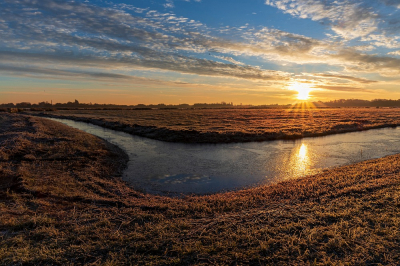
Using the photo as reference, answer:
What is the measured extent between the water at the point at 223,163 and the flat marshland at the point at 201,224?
2.59m

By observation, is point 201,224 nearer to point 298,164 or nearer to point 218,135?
point 298,164

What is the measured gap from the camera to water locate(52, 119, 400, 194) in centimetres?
1461

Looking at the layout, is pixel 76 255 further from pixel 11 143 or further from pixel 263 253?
pixel 11 143

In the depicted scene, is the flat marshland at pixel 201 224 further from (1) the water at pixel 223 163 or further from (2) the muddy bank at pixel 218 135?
(2) the muddy bank at pixel 218 135

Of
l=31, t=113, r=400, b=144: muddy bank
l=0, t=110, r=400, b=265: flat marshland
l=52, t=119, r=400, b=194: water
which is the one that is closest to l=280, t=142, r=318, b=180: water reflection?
l=52, t=119, r=400, b=194: water

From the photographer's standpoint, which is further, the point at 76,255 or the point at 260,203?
the point at 260,203

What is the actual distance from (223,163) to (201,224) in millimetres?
12068

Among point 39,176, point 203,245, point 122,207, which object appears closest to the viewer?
point 203,245

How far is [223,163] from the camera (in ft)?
64.8

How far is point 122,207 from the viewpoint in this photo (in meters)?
9.48

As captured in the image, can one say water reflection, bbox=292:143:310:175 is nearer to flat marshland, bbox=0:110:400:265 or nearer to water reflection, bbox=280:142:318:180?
water reflection, bbox=280:142:318:180

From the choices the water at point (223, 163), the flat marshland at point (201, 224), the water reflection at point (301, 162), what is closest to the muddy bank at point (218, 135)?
the water at point (223, 163)

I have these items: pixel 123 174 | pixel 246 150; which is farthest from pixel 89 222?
pixel 246 150

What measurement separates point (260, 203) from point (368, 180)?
6.09 m
